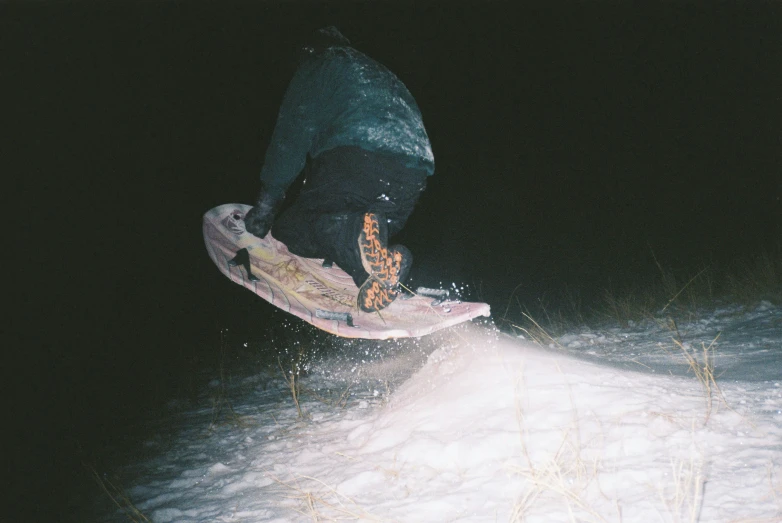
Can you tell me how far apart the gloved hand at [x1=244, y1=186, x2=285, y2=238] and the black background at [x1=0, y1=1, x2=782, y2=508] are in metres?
0.67

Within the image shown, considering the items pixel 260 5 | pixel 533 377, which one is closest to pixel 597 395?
pixel 533 377

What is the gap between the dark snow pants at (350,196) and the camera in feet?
7.42

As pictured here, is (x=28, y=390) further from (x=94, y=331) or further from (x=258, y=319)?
(x=258, y=319)

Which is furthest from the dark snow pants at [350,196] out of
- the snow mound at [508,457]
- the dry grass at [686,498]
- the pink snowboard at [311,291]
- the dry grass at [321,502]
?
the dry grass at [686,498]

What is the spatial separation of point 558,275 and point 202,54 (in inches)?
440

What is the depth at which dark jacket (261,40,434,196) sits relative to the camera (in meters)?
2.24

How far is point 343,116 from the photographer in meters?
2.28

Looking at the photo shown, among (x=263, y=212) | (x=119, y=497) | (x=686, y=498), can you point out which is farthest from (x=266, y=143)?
(x=686, y=498)

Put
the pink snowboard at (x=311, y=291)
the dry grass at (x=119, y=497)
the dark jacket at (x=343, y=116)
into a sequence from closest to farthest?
1. the dry grass at (x=119, y=497)
2. the dark jacket at (x=343, y=116)
3. the pink snowboard at (x=311, y=291)

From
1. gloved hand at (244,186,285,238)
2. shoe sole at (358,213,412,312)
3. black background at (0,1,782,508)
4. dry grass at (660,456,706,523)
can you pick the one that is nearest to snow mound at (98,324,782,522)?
dry grass at (660,456,706,523)

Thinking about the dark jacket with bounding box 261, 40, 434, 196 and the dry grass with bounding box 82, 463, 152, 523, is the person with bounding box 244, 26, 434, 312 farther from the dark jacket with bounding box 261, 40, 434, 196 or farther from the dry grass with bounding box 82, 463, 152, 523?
the dry grass with bounding box 82, 463, 152, 523

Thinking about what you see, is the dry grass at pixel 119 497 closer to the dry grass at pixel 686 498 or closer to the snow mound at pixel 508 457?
the snow mound at pixel 508 457

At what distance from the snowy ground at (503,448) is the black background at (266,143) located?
2.79ft

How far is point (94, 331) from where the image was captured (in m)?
6.50
